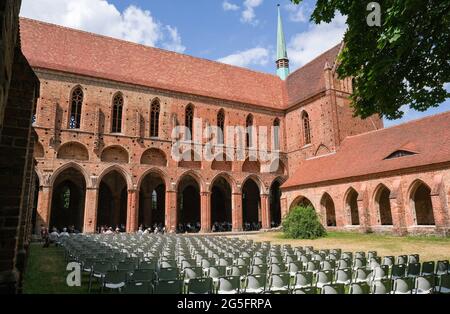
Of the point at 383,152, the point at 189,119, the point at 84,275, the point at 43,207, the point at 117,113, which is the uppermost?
the point at 189,119

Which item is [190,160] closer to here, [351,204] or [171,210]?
[171,210]

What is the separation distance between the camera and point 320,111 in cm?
3191

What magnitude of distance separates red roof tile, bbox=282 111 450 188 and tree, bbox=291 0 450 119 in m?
12.8

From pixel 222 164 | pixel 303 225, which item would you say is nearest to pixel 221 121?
pixel 222 164

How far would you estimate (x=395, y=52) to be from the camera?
7453mm

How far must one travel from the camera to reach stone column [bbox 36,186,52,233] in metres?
23.2

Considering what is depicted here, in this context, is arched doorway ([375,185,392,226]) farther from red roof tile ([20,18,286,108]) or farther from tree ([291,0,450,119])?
tree ([291,0,450,119])

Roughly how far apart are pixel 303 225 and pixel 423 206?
28.0 ft

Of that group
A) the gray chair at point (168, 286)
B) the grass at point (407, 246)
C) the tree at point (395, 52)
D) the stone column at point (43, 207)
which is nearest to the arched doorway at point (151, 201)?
the stone column at point (43, 207)

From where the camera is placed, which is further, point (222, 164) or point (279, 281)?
point (222, 164)

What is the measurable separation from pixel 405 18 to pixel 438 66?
2204 millimetres

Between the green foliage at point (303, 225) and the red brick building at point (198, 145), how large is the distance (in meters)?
3.70

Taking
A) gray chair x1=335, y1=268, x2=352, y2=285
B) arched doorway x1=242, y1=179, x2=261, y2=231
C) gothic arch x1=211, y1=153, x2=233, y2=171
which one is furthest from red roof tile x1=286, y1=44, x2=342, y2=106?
gray chair x1=335, y1=268, x2=352, y2=285
